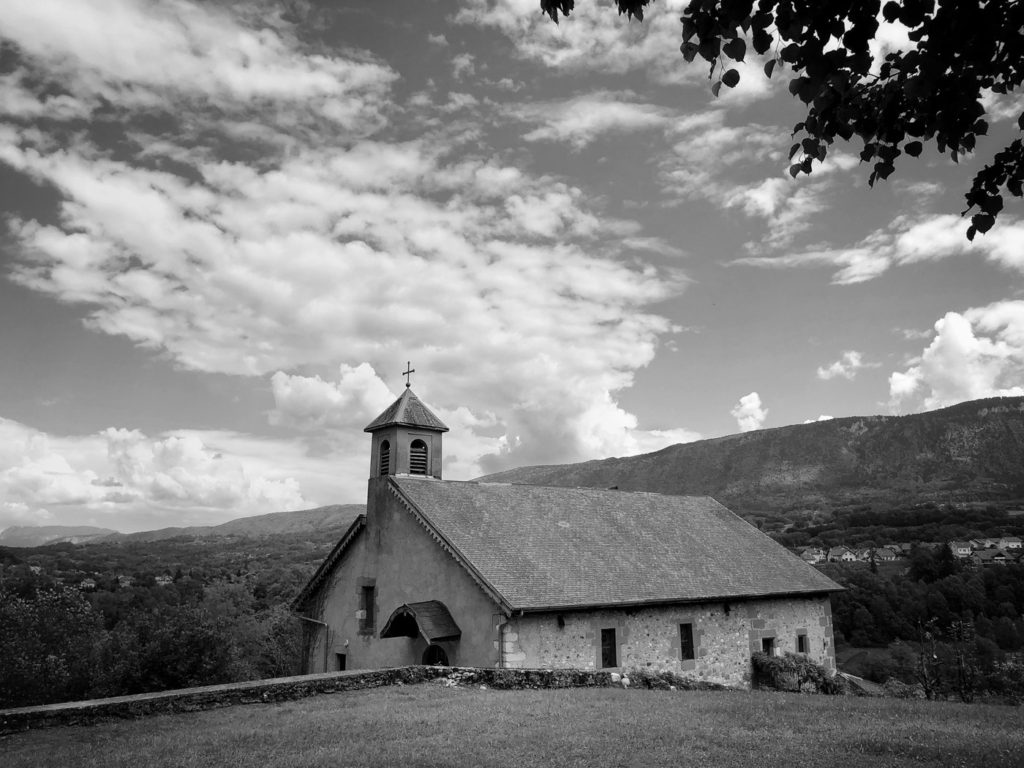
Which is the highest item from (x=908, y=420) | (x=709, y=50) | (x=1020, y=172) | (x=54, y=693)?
(x=908, y=420)

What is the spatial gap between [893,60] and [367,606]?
23511 millimetres

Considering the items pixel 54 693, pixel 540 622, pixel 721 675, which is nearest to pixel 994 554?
pixel 721 675

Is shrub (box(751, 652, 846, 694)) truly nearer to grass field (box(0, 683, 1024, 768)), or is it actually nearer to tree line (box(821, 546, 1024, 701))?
grass field (box(0, 683, 1024, 768))

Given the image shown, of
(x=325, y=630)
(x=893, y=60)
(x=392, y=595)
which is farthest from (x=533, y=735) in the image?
(x=325, y=630)

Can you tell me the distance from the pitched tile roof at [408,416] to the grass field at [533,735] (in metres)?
12.3

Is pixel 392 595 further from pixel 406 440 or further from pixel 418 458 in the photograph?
pixel 406 440

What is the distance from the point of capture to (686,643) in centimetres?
2352

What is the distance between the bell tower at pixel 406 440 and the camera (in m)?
25.7

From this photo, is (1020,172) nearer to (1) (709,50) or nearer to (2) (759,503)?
(1) (709,50)

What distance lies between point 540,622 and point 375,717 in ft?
29.8

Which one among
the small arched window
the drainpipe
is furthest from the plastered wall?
the small arched window

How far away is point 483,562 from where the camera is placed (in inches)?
832

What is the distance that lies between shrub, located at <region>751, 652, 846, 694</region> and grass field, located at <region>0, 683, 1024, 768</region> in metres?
10.1

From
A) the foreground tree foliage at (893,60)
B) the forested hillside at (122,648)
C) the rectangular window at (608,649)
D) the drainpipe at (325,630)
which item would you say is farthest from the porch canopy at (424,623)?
the foreground tree foliage at (893,60)
